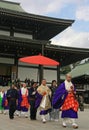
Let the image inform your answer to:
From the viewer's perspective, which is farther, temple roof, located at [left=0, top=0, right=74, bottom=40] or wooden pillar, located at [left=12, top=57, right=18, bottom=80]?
wooden pillar, located at [left=12, top=57, right=18, bottom=80]

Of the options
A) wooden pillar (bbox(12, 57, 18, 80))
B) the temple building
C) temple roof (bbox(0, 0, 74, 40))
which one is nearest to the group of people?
the temple building

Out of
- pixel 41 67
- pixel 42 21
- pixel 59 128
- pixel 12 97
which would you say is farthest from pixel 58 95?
pixel 42 21

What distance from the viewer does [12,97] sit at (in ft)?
48.8

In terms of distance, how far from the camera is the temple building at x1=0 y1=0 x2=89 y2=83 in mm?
25747

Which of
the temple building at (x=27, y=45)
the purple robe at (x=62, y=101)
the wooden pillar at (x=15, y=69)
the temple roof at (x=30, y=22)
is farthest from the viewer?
the wooden pillar at (x=15, y=69)

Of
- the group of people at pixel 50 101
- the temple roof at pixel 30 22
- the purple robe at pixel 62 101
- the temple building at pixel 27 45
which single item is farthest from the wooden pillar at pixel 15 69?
the purple robe at pixel 62 101

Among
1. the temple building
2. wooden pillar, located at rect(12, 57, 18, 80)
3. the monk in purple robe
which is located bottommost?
the monk in purple robe

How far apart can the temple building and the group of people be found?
30.2 ft

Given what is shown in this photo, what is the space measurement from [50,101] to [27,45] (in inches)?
492

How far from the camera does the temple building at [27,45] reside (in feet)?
84.5

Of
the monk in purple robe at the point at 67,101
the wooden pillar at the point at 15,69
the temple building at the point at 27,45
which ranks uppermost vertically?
the temple building at the point at 27,45

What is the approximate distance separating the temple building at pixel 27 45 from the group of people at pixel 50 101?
921cm

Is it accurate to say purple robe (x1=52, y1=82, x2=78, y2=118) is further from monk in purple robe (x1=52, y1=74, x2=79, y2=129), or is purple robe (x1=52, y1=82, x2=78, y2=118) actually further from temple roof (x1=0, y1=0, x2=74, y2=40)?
temple roof (x1=0, y1=0, x2=74, y2=40)

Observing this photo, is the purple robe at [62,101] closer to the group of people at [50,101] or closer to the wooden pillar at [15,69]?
the group of people at [50,101]
